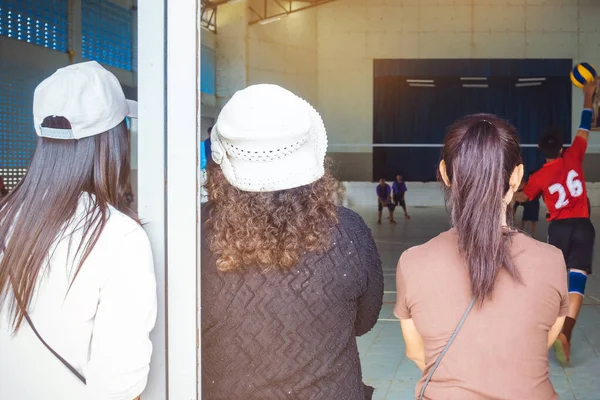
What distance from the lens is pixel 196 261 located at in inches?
73.1

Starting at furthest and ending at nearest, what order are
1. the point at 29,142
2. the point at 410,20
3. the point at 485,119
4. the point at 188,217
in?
the point at 410,20 < the point at 29,142 < the point at 485,119 < the point at 188,217

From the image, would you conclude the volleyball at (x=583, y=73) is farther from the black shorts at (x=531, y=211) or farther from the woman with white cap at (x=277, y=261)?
the black shorts at (x=531, y=211)

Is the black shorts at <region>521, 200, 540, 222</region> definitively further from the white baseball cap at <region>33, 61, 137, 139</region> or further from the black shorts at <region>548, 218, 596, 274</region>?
the white baseball cap at <region>33, 61, 137, 139</region>

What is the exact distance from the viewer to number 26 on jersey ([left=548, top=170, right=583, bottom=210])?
555 centimetres

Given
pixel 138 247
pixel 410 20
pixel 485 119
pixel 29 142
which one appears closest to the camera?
pixel 138 247

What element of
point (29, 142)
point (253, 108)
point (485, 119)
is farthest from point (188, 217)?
point (29, 142)

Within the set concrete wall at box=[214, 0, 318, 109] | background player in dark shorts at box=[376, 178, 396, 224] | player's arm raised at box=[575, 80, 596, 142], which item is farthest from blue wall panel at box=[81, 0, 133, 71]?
concrete wall at box=[214, 0, 318, 109]

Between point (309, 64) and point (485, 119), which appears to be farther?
point (309, 64)

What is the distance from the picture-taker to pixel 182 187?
1.84 meters

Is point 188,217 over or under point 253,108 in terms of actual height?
under

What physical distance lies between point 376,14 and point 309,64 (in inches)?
109

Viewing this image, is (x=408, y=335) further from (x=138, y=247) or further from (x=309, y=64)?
(x=309, y=64)

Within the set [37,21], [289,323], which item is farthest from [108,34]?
[289,323]

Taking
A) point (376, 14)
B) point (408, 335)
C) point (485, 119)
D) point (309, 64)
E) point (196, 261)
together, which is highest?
point (376, 14)
